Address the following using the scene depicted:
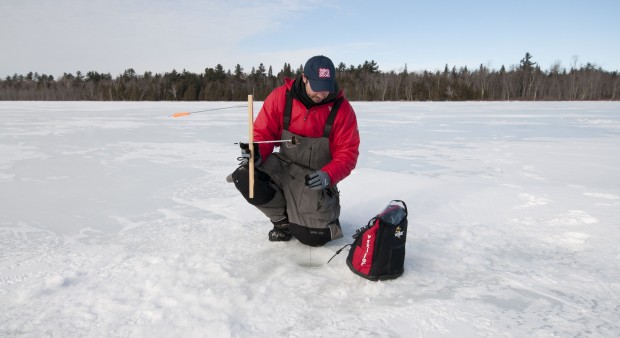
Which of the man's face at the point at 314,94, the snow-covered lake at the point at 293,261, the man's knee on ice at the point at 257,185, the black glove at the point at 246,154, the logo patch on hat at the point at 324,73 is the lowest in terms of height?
the snow-covered lake at the point at 293,261

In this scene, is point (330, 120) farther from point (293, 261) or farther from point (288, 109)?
point (293, 261)

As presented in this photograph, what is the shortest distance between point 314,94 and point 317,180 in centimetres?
58

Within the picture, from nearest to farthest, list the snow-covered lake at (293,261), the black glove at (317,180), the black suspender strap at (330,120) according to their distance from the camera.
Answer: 1. the snow-covered lake at (293,261)
2. the black glove at (317,180)
3. the black suspender strap at (330,120)

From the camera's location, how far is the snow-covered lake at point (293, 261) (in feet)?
6.57

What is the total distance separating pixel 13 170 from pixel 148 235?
367 cm

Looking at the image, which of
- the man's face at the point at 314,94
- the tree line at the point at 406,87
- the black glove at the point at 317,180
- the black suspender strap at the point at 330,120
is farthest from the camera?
the tree line at the point at 406,87

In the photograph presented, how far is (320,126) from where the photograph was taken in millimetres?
2902

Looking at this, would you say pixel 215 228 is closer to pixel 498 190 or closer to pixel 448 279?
pixel 448 279

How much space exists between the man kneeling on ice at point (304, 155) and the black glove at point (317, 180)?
77 millimetres

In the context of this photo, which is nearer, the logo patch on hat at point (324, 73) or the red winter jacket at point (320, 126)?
the logo patch on hat at point (324, 73)

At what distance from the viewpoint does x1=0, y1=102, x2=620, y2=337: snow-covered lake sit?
6.57ft

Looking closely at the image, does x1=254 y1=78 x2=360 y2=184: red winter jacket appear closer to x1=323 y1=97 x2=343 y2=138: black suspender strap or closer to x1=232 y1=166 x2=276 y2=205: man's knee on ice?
x1=323 y1=97 x2=343 y2=138: black suspender strap

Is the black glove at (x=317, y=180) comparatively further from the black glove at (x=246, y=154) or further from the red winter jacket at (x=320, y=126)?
the black glove at (x=246, y=154)

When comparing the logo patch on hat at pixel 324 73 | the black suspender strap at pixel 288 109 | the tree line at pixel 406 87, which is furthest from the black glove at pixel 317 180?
the tree line at pixel 406 87
